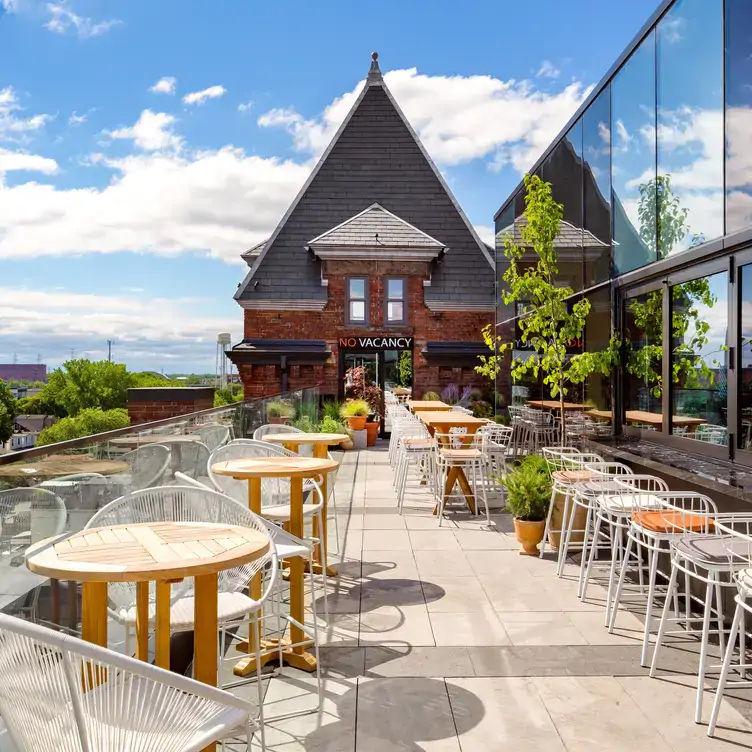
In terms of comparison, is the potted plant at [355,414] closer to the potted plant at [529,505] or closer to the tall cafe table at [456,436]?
the tall cafe table at [456,436]

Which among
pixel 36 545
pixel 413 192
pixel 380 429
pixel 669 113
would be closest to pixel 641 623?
pixel 36 545

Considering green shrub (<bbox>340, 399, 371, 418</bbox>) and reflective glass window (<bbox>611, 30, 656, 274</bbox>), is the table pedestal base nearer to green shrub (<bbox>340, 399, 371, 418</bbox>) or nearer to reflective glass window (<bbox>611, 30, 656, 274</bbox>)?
reflective glass window (<bbox>611, 30, 656, 274</bbox>)

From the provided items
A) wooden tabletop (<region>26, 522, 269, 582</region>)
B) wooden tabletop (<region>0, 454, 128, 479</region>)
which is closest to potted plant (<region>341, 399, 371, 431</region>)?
wooden tabletop (<region>0, 454, 128, 479</region>)

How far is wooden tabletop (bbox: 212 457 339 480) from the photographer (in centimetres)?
395

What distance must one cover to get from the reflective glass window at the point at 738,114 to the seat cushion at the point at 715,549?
84.6 inches

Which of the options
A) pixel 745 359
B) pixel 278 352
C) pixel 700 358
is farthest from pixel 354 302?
pixel 745 359

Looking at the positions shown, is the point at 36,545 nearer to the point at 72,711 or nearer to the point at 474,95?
the point at 72,711

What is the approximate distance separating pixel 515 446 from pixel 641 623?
6698 mm

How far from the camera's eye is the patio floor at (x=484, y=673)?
297 centimetres

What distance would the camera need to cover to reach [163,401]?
9.50m

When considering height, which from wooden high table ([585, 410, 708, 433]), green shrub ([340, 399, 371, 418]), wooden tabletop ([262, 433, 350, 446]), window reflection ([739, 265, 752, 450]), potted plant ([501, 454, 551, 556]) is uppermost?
window reflection ([739, 265, 752, 450])

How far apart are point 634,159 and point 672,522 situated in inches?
152

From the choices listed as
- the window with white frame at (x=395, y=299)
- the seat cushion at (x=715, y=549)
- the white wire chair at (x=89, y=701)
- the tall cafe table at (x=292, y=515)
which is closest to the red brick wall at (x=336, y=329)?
the window with white frame at (x=395, y=299)

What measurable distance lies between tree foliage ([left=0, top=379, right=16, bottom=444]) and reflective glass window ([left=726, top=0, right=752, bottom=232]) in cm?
3199
